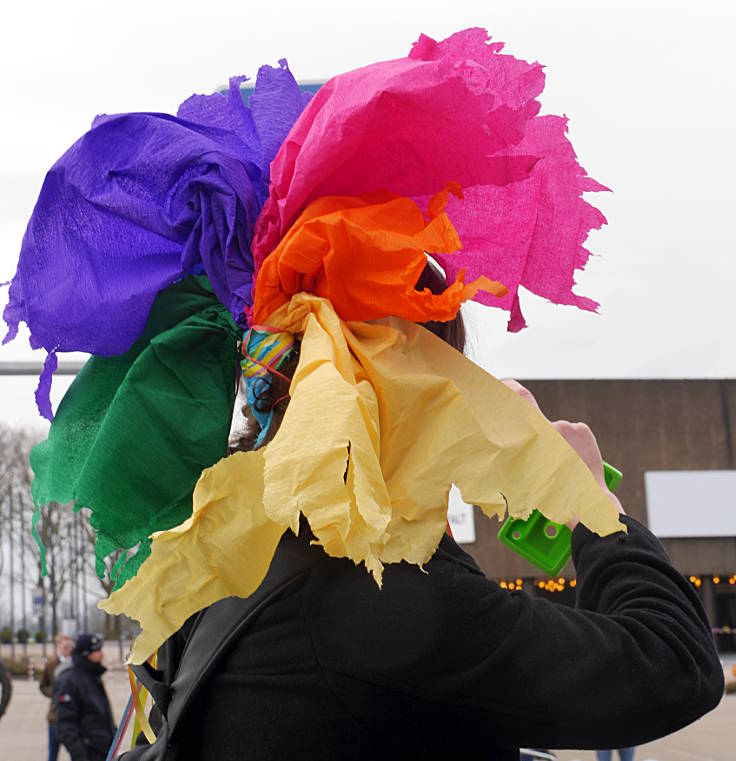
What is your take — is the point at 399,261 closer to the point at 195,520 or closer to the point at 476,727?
the point at 195,520

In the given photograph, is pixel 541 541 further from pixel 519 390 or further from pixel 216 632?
pixel 216 632

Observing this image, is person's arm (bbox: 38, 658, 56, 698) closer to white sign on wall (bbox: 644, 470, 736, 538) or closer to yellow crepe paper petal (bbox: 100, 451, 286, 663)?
yellow crepe paper petal (bbox: 100, 451, 286, 663)

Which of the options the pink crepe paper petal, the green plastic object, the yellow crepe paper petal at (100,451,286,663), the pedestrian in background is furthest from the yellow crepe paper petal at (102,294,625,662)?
the pedestrian in background

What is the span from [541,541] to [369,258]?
28.3 inches

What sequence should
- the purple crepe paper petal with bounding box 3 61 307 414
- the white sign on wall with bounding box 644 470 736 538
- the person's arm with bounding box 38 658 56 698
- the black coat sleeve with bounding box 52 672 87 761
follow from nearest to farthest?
the purple crepe paper petal with bounding box 3 61 307 414 < the black coat sleeve with bounding box 52 672 87 761 < the person's arm with bounding box 38 658 56 698 < the white sign on wall with bounding box 644 470 736 538

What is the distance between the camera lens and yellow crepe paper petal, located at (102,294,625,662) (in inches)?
44.5

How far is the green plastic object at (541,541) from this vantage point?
1825mm

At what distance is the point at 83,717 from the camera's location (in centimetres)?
791

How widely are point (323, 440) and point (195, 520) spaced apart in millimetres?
223

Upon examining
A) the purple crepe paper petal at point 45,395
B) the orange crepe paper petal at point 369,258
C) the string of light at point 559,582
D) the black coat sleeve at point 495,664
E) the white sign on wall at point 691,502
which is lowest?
the string of light at point 559,582

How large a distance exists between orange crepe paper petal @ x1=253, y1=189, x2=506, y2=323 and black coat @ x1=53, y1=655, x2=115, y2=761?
23.6 feet

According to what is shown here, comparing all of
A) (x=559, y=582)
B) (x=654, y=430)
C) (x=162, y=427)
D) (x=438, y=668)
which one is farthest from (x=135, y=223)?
(x=654, y=430)

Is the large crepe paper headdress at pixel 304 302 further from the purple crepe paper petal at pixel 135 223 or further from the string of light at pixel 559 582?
the string of light at pixel 559 582

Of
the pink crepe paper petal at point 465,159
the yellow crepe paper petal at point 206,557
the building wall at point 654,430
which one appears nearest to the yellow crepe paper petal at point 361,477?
the yellow crepe paper petal at point 206,557
